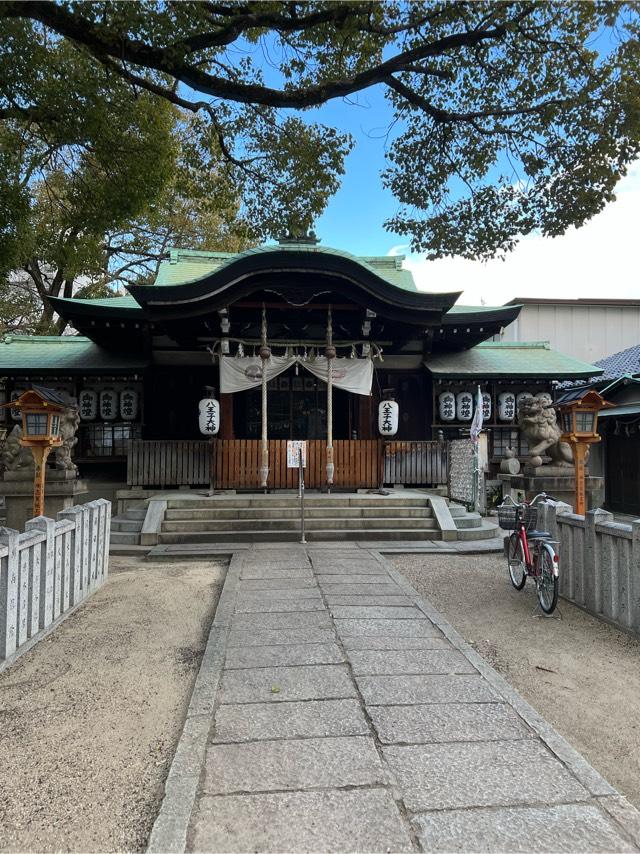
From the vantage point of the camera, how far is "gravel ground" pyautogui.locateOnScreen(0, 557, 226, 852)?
87.7 inches

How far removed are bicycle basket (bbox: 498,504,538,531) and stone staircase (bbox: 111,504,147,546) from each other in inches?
240

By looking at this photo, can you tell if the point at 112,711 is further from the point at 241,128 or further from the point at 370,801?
the point at 241,128

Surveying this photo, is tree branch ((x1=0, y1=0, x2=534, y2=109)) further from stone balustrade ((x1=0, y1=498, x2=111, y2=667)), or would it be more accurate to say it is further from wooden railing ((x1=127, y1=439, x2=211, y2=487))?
wooden railing ((x1=127, y1=439, x2=211, y2=487))

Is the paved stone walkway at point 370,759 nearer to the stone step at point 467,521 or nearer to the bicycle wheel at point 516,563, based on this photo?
the bicycle wheel at point 516,563

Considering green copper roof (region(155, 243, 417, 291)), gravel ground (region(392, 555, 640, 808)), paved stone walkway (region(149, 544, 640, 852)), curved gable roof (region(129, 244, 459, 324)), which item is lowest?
gravel ground (region(392, 555, 640, 808))

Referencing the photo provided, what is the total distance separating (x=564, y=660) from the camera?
165 inches

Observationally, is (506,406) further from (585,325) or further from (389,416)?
(585,325)

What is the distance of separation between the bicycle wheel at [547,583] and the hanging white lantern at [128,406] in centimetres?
1030

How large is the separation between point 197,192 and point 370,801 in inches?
346

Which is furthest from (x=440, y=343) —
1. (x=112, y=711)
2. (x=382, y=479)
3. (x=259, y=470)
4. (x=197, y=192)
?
(x=112, y=711)

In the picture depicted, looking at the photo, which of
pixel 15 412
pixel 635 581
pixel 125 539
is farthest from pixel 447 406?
pixel 15 412

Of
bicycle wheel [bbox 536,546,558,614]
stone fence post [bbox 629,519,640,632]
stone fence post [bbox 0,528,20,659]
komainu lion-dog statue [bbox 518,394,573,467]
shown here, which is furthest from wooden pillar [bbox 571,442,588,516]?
stone fence post [bbox 0,528,20,659]

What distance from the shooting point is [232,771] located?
2.51m

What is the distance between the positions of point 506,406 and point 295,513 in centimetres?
710
